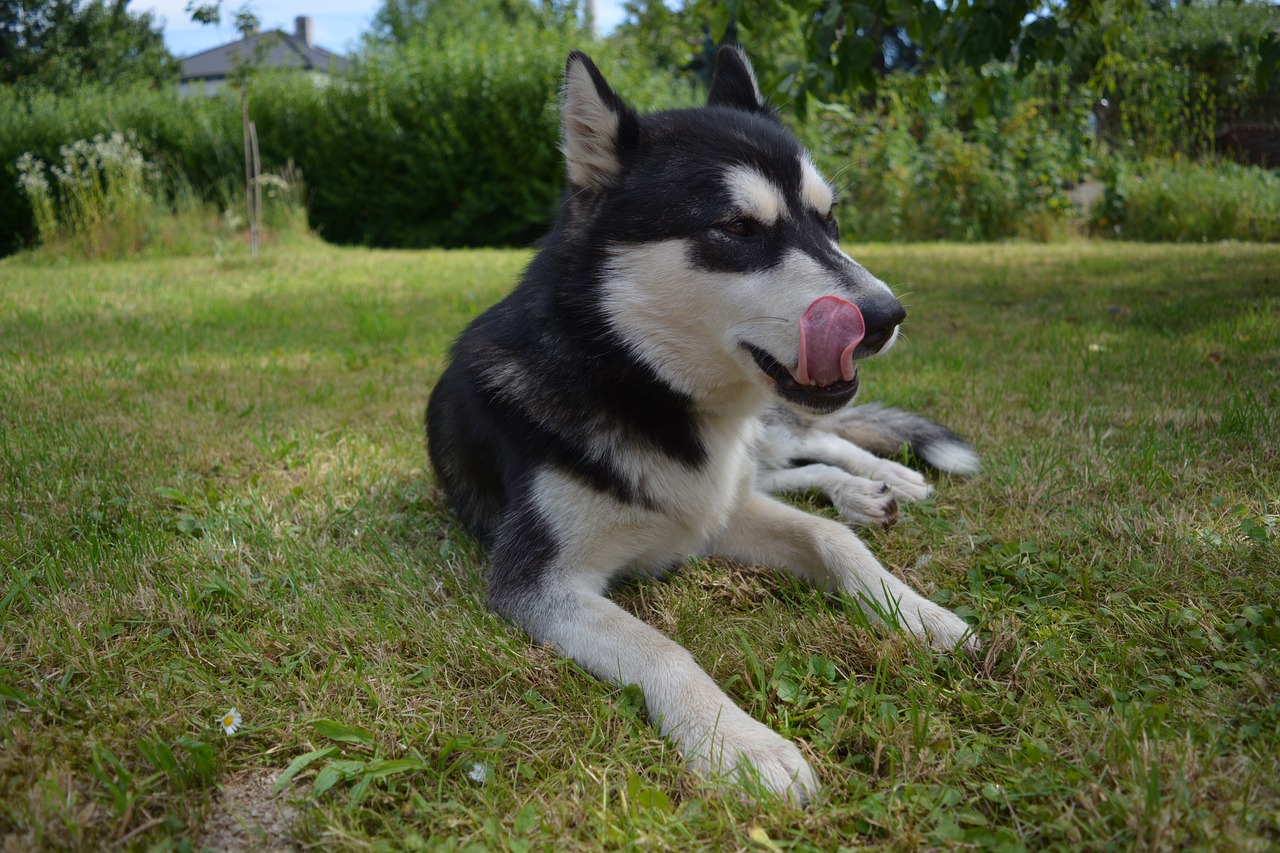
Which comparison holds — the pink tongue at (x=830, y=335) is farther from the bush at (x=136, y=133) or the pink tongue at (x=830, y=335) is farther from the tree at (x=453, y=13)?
the tree at (x=453, y=13)

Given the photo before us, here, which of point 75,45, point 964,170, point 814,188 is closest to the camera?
point 814,188

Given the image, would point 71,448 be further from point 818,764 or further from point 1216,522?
point 1216,522

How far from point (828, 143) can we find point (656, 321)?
12.8m

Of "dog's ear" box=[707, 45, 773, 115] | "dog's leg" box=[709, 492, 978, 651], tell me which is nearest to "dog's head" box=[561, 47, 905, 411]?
"dog's leg" box=[709, 492, 978, 651]

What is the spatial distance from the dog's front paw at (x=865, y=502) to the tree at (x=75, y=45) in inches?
1670

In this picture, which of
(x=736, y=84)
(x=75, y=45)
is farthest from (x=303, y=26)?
(x=736, y=84)

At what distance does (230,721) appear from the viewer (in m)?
1.91

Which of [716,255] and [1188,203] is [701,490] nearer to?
[716,255]

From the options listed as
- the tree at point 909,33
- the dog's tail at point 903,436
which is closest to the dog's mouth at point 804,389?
the dog's tail at point 903,436

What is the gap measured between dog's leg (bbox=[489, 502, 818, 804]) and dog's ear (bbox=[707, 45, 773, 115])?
1.92 metres

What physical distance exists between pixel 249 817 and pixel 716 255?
1.84 m

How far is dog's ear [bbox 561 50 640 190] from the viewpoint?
2654 millimetres

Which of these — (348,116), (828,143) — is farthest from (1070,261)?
(348,116)

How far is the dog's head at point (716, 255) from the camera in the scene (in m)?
2.38
